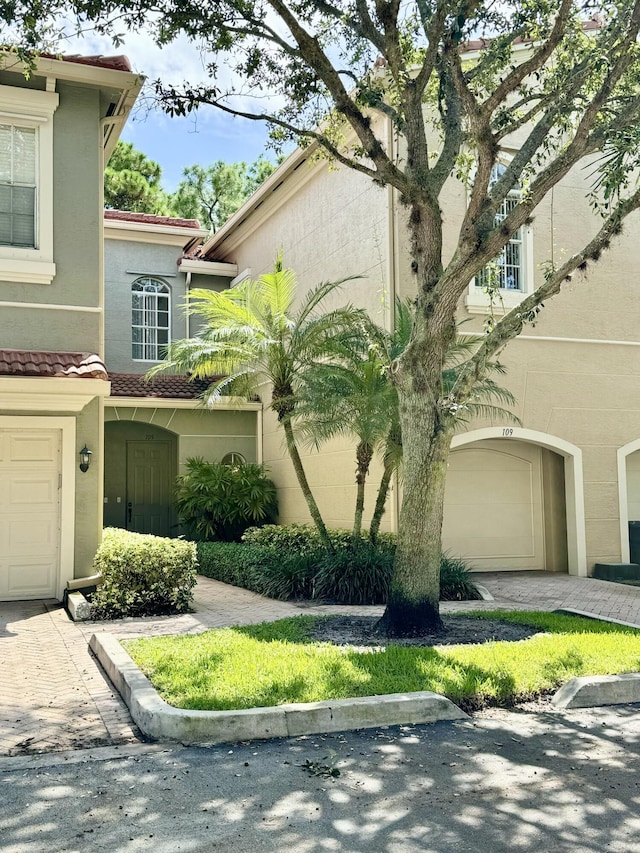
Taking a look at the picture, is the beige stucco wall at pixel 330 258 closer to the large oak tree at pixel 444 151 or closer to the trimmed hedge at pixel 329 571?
the trimmed hedge at pixel 329 571

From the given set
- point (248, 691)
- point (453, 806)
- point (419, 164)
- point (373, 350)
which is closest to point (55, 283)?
point (373, 350)

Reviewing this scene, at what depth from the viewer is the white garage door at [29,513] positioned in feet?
37.2

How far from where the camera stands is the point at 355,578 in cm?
1138

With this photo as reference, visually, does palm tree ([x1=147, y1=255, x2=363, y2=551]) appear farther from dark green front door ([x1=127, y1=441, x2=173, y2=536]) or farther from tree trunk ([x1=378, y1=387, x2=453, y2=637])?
dark green front door ([x1=127, y1=441, x2=173, y2=536])

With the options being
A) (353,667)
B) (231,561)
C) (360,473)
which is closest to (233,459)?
(231,561)

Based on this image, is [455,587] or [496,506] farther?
[496,506]

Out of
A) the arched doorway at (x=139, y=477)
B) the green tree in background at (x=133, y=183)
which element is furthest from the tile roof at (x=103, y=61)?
the green tree in background at (x=133, y=183)

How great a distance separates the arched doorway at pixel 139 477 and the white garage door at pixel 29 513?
23.0 feet

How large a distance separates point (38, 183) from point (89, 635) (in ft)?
20.8

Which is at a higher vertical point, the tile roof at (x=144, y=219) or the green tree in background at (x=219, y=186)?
the green tree in background at (x=219, y=186)

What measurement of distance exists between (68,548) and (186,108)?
6038 mm

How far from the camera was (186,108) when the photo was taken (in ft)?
28.6

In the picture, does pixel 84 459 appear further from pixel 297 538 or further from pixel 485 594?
pixel 485 594

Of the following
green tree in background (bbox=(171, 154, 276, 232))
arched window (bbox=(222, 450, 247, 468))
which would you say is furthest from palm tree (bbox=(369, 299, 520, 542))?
green tree in background (bbox=(171, 154, 276, 232))
